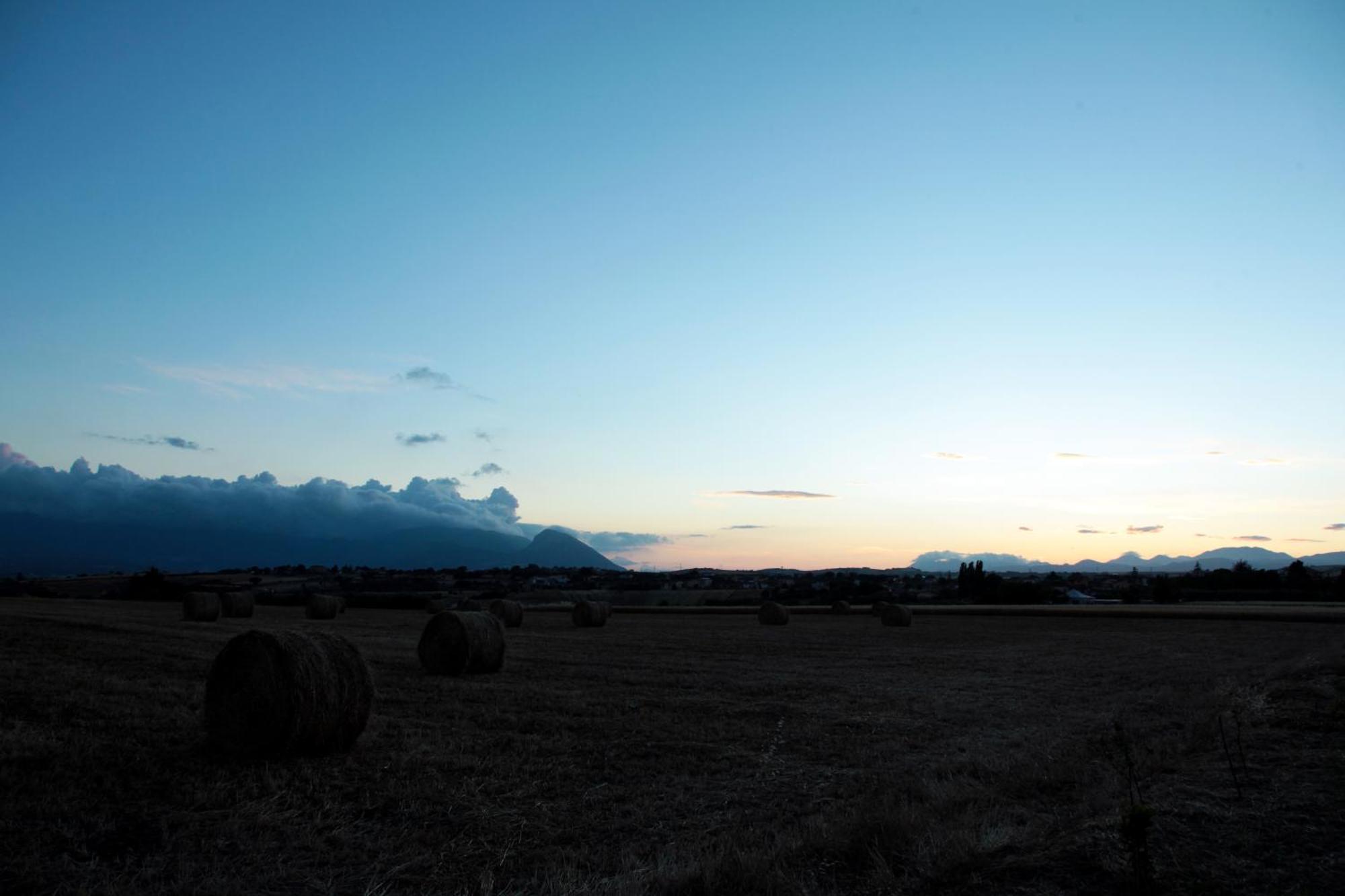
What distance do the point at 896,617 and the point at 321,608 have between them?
30.4m

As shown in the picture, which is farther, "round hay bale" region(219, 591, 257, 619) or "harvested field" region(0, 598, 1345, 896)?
"round hay bale" region(219, 591, 257, 619)

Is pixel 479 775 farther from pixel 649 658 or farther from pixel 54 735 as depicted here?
pixel 649 658

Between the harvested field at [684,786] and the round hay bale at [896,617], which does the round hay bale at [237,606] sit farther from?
the round hay bale at [896,617]

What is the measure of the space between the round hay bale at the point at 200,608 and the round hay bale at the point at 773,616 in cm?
2589

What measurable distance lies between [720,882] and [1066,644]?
27582 millimetres

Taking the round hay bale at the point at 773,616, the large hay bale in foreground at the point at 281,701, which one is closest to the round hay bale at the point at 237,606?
the round hay bale at the point at 773,616

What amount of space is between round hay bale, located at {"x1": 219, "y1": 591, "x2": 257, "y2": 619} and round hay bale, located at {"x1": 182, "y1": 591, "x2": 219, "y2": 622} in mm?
2791

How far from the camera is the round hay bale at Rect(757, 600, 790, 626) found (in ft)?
139

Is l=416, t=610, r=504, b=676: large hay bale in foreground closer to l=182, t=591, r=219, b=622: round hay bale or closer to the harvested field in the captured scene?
the harvested field

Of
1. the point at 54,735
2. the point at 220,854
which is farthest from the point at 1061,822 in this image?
the point at 54,735

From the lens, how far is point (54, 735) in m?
9.69

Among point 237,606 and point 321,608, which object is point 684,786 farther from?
point 321,608

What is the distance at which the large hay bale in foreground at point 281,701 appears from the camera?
33.3 ft

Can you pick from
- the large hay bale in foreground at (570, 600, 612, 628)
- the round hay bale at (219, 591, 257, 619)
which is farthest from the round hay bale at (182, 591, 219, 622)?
the large hay bale in foreground at (570, 600, 612, 628)
